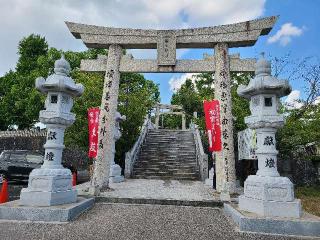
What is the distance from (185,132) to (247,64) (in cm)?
1277

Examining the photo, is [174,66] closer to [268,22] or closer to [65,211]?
[268,22]

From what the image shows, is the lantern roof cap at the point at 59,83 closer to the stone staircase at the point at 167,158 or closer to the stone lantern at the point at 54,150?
the stone lantern at the point at 54,150

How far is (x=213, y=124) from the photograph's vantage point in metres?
9.77

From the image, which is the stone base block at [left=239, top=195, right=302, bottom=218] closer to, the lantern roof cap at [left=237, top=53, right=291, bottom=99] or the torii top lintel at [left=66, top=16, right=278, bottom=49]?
the lantern roof cap at [left=237, top=53, right=291, bottom=99]

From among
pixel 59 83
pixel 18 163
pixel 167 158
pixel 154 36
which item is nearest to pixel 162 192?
pixel 59 83

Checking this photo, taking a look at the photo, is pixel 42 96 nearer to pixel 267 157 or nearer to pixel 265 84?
pixel 265 84

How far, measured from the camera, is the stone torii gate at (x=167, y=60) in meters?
9.70

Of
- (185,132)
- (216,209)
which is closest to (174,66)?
(216,209)

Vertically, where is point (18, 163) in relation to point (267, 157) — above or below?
below

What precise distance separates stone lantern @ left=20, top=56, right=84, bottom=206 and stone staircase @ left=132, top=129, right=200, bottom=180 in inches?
335

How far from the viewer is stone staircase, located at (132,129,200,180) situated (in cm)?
1526

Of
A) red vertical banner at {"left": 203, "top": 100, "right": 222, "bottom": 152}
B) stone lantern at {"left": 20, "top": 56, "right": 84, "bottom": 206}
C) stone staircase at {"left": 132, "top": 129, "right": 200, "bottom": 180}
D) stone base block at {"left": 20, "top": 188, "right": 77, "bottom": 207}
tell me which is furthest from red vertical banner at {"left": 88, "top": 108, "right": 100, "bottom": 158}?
stone staircase at {"left": 132, "top": 129, "right": 200, "bottom": 180}

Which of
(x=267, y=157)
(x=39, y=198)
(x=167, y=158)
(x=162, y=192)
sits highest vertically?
(x=167, y=158)

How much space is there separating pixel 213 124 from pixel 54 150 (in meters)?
5.41
